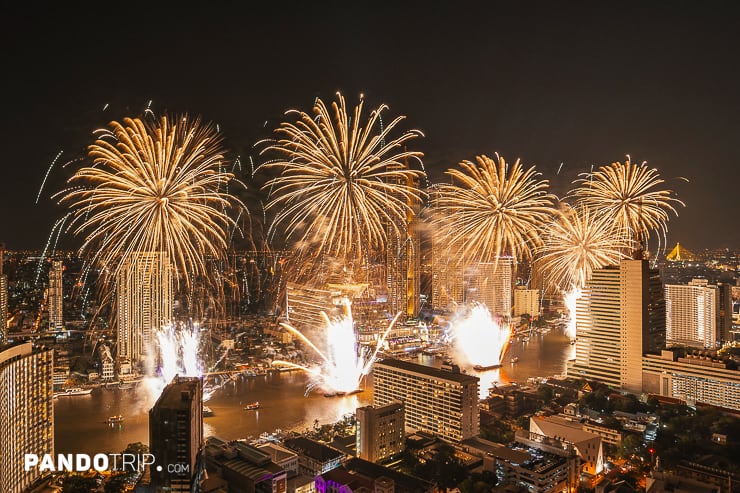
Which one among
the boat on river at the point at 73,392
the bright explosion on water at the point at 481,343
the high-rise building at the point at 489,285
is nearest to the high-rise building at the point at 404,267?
the high-rise building at the point at 489,285

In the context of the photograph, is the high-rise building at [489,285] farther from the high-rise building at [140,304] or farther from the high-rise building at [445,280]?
the high-rise building at [140,304]

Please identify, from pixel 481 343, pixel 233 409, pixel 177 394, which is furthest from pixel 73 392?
pixel 481 343

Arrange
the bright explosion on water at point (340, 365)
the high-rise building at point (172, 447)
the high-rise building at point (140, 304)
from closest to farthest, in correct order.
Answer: the high-rise building at point (172, 447)
the bright explosion on water at point (340, 365)
the high-rise building at point (140, 304)

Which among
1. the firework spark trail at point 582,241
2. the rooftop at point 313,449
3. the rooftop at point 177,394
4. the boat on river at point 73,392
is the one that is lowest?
the boat on river at point 73,392

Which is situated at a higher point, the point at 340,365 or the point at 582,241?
the point at 582,241

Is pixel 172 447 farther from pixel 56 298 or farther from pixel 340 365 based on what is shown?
pixel 56 298

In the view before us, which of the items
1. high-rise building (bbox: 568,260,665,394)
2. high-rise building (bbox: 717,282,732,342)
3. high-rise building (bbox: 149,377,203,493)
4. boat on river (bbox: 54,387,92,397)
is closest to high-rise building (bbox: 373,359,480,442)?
high-rise building (bbox: 568,260,665,394)
